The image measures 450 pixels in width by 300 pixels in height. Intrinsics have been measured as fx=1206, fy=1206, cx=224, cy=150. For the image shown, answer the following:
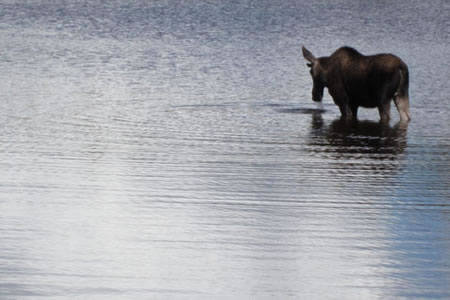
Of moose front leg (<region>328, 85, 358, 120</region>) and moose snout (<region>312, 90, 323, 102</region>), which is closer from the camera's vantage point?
moose front leg (<region>328, 85, 358, 120</region>)

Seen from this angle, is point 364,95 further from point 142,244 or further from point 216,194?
point 142,244

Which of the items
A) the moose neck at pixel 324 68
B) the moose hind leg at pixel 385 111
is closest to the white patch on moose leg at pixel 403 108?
the moose hind leg at pixel 385 111

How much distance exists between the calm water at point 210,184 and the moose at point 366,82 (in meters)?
0.27

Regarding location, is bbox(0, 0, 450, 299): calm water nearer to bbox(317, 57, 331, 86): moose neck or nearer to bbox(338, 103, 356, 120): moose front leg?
bbox(338, 103, 356, 120): moose front leg

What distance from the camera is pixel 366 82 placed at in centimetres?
1562

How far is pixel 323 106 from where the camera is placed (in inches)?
687

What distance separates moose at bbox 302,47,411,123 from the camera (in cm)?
1538

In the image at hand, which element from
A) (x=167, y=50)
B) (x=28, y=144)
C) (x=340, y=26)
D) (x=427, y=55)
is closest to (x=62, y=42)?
(x=167, y=50)

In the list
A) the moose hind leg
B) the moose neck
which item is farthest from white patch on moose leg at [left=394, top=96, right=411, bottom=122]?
the moose neck

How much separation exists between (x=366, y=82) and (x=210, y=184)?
239 inches

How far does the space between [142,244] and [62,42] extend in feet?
67.0

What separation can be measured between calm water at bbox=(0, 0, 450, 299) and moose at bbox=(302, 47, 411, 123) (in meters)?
0.27

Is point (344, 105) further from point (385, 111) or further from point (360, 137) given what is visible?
point (360, 137)

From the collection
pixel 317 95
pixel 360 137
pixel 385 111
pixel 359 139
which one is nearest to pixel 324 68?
pixel 317 95
